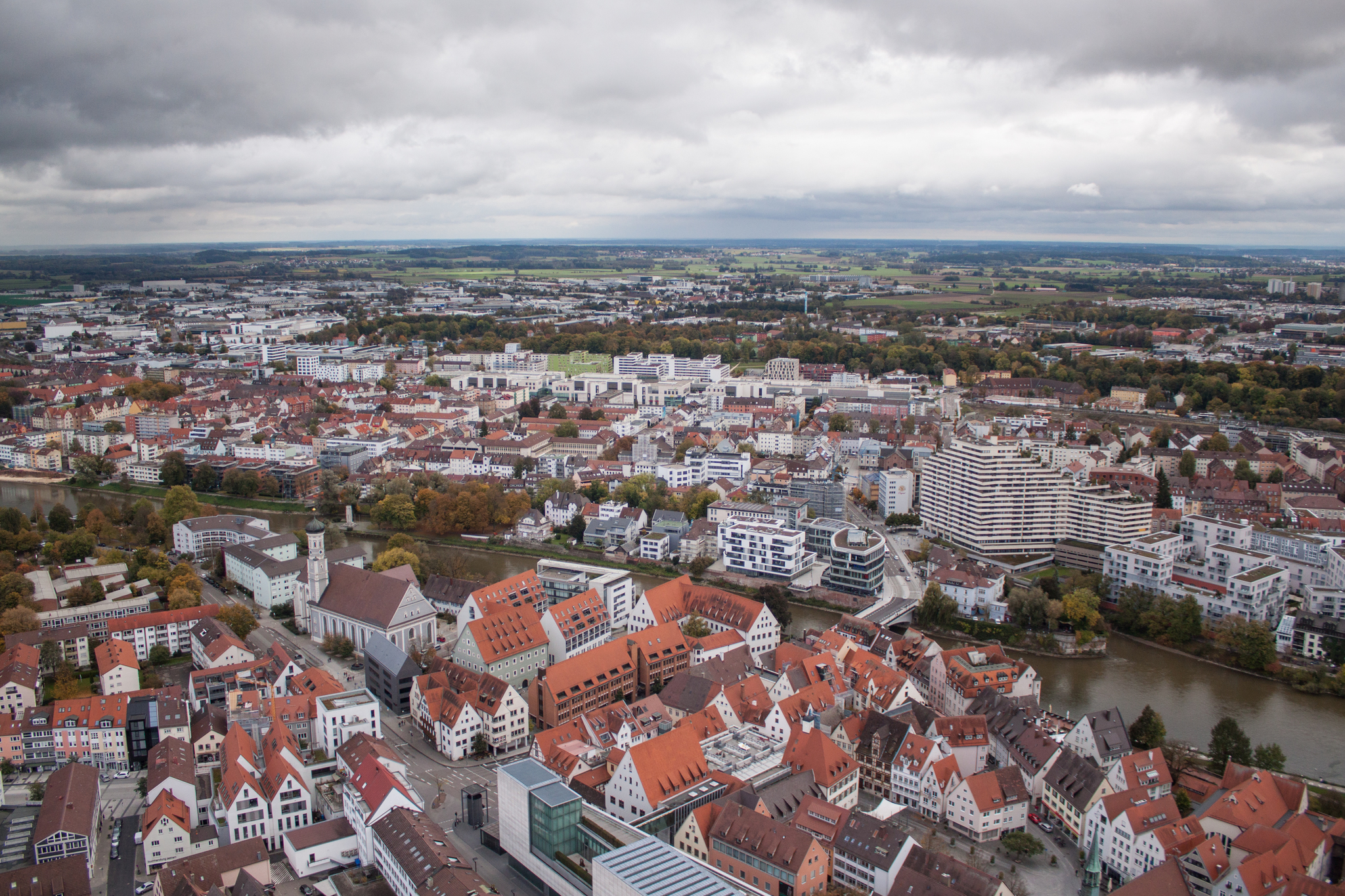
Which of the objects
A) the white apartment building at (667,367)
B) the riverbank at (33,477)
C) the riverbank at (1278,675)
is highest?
the white apartment building at (667,367)

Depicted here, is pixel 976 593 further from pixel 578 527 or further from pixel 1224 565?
pixel 578 527

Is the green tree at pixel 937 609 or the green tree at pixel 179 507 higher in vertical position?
the green tree at pixel 179 507

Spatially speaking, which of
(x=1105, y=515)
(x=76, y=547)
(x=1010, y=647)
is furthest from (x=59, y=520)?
(x=1105, y=515)

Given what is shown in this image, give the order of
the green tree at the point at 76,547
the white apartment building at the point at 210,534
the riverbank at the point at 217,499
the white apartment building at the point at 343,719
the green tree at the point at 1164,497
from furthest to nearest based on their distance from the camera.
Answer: the riverbank at the point at 217,499
the green tree at the point at 1164,497
the white apartment building at the point at 210,534
the green tree at the point at 76,547
the white apartment building at the point at 343,719

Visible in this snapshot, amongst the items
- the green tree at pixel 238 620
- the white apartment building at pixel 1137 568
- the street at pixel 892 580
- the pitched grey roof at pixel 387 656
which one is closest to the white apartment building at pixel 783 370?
the street at pixel 892 580

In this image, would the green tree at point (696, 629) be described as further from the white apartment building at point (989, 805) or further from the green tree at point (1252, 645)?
the green tree at point (1252, 645)

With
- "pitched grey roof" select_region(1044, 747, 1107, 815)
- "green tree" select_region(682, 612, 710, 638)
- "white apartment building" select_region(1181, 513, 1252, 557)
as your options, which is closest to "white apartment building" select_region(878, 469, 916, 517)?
"white apartment building" select_region(1181, 513, 1252, 557)
